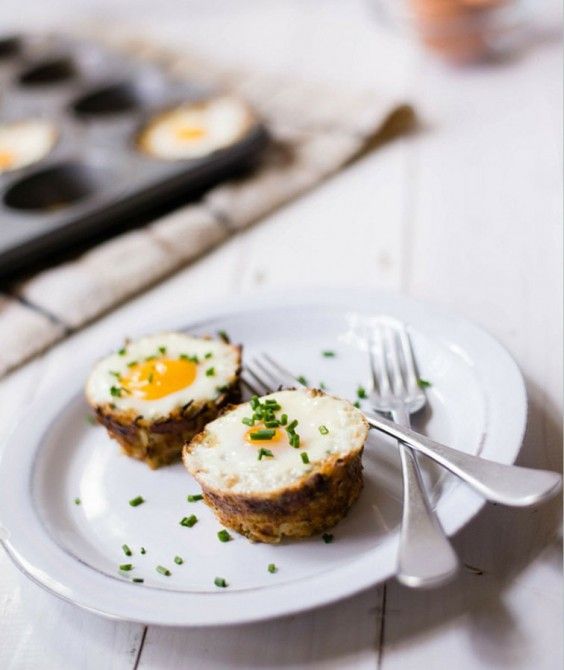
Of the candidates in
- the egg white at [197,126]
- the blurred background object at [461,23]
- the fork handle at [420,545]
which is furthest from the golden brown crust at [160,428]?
the blurred background object at [461,23]

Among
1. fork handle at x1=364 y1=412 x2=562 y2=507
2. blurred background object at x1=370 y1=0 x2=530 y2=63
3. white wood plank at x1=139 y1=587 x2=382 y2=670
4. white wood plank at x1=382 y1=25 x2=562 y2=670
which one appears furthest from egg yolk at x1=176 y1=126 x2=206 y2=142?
white wood plank at x1=139 y1=587 x2=382 y2=670

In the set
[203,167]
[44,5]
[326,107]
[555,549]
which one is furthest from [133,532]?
[44,5]

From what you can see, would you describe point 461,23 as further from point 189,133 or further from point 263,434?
point 263,434

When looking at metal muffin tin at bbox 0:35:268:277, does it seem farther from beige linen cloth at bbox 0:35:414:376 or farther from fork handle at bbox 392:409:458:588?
fork handle at bbox 392:409:458:588

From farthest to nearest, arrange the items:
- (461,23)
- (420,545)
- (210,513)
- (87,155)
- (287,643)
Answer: (461,23), (87,155), (210,513), (287,643), (420,545)

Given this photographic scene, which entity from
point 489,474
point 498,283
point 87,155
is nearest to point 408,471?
point 489,474

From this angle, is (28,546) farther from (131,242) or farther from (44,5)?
(44,5)

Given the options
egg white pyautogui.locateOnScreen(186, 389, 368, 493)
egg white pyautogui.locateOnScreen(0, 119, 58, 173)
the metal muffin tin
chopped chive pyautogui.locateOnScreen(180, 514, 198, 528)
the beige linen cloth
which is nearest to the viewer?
egg white pyautogui.locateOnScreen(186, 389, 368, 493)
